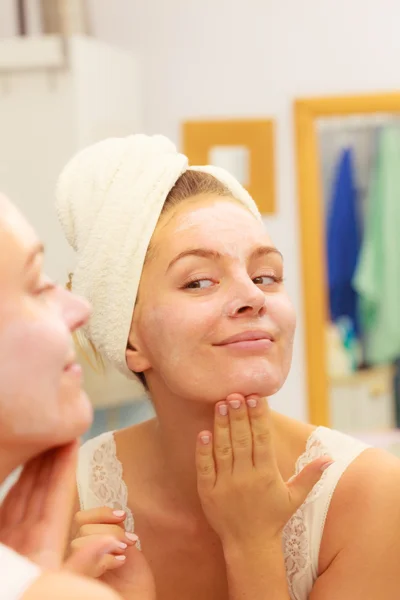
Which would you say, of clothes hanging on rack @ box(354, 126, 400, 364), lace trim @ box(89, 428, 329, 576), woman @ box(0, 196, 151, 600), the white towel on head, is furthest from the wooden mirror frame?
woman @ box(0, 196, 151, 600)

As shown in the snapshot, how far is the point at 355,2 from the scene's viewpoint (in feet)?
7.44

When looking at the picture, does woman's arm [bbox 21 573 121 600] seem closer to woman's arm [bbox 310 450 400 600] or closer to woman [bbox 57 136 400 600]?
woman [bbox 57 136 400 600]

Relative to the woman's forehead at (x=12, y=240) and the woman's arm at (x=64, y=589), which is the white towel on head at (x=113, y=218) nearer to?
the woman's forehead at (x=12, y=240)

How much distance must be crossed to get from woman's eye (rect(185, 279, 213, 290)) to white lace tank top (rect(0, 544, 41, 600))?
1.48 ft

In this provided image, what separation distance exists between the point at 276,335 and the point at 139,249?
0.19m

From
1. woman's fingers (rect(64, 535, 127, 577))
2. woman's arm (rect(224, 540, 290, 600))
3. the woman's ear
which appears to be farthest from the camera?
the woman's ear

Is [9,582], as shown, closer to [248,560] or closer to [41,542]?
[41,542]

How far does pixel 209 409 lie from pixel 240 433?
94 millimetres

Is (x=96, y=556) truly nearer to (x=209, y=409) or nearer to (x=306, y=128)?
(x=209, y=409)

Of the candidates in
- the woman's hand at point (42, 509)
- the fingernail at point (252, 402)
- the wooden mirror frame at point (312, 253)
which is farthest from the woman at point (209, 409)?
the wooden mirror frame at point (312, 253)

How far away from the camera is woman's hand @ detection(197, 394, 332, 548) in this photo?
858mm

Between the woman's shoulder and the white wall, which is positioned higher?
the white wall

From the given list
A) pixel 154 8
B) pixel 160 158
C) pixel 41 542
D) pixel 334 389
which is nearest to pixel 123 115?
pixel 154 8

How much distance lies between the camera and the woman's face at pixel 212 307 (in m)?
0.87
